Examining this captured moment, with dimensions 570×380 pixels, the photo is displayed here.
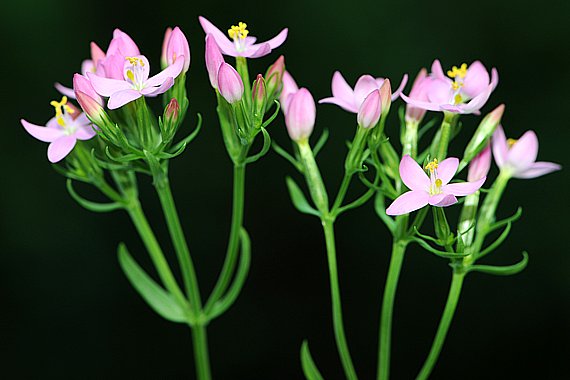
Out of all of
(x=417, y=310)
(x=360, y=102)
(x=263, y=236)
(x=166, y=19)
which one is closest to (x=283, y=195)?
(x=263, y=236)

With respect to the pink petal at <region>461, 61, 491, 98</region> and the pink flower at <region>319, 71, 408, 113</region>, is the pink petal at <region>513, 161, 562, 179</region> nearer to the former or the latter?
the pink petal at <region>461, 61, 491, 98</region>

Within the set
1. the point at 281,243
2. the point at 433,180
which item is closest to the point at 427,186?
the point at 433,180

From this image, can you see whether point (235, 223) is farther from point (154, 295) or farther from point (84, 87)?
point (84, 87)

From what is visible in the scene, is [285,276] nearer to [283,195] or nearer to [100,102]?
[283,195]

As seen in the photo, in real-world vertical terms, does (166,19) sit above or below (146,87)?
above

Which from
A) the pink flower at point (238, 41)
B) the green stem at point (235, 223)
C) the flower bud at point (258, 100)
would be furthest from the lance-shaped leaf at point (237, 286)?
the pink flower at point (238, 41)

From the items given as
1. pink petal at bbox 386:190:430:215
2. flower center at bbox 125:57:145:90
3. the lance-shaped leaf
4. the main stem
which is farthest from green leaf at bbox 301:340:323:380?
flower center at bbox 125:57:145:90

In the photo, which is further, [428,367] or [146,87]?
[428,367]
